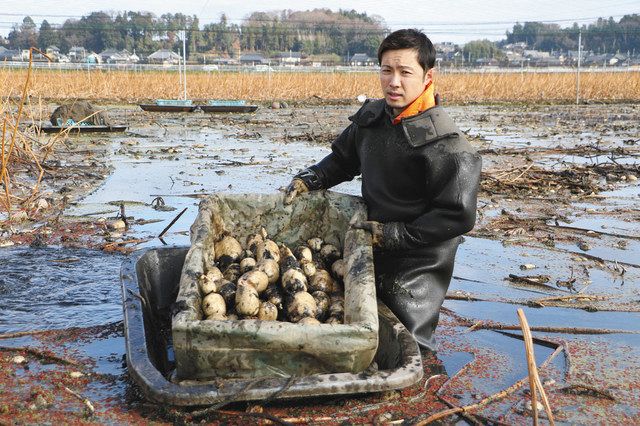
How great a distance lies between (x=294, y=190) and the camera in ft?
13.2

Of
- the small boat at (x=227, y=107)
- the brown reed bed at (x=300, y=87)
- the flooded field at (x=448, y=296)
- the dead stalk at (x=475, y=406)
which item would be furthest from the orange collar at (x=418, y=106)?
the brown reed bed at (x=300, y=87)

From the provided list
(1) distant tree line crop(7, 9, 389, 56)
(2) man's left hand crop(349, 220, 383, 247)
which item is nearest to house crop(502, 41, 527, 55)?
(1) distant tree line crop(7, 9, 389, 56)

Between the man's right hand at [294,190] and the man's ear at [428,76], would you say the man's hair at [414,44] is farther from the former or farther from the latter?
the man's right hand at [294,190]

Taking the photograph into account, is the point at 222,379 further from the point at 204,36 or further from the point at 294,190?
the point at 204,36

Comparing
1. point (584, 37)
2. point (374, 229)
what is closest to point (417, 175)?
point (374, 229)

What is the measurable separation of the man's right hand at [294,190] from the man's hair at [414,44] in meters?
0.93

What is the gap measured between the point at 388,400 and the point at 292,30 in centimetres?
13039

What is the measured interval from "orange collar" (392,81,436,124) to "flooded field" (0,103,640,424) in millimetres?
1223

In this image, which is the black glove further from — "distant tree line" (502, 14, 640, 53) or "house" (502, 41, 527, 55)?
"house" (502, 41, 527, 55)

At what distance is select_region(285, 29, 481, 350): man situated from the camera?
3309mm

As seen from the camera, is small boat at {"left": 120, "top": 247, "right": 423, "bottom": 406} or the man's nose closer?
small boat at {"left": 120, "top": 247, "right": 423, "bottom": 406}

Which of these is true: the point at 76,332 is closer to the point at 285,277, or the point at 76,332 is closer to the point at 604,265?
the point at 285,277

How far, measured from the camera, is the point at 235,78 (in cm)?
3294

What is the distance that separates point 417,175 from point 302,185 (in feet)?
2.64
